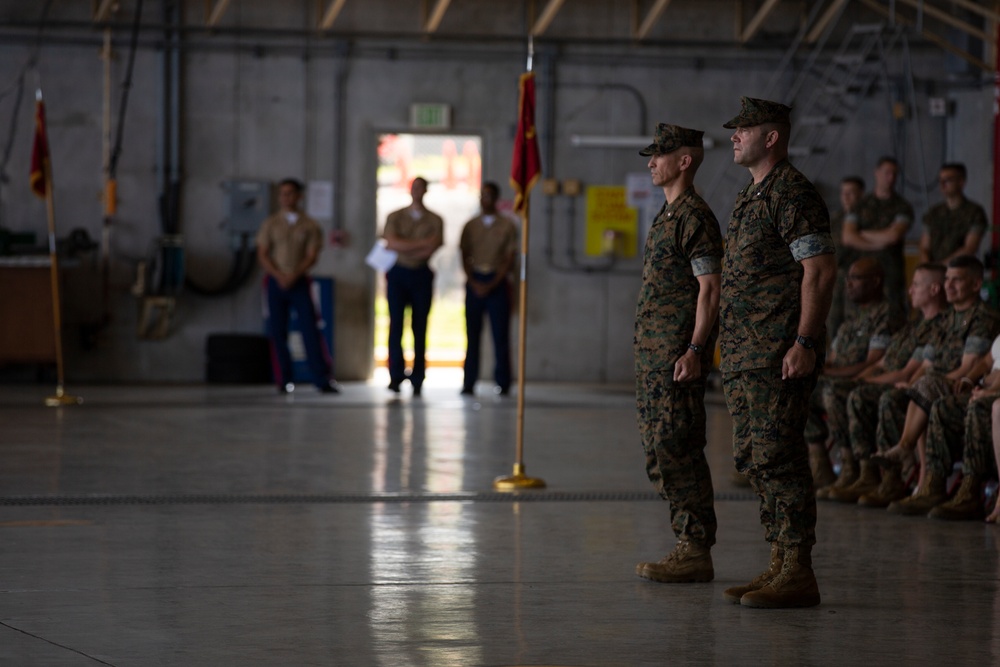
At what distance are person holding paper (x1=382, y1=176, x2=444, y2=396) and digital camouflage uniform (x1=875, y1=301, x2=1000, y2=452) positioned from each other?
6.72 m

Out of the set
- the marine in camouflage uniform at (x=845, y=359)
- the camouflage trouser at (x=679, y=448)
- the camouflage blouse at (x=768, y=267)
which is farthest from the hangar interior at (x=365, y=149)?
the camouflage blouse at (x=768, y=267)

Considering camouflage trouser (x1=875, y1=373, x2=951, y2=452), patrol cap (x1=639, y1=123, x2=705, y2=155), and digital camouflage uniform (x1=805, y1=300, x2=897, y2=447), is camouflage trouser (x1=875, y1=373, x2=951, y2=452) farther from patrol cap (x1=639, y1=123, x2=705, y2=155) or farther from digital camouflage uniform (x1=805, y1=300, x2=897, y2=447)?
patrol cap (x1=639, y1=123, x2=705, y2=155)

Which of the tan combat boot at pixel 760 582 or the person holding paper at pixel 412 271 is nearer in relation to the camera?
the tan combat boot at pixel 760 582

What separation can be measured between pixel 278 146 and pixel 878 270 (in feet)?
28.5

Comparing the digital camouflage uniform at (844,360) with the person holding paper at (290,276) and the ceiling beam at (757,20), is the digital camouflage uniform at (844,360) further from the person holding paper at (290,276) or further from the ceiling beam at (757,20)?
the ceiling beam at (757,20)

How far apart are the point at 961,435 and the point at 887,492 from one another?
1.57 ft

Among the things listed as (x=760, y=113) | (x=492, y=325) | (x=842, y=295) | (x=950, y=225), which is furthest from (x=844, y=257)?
(x=760, y=113)

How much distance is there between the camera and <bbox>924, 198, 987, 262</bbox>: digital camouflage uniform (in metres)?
10.2

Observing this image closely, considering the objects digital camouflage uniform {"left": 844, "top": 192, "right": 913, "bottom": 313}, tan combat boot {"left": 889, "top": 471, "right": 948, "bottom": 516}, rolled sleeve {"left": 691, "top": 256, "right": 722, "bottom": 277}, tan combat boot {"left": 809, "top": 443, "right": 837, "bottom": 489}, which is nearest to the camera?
rolled sleeve {"left": 691, "top": 256, "right": 722, "bottom": 277}

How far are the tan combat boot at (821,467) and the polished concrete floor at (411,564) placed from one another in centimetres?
44

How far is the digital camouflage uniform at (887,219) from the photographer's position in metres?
10.3

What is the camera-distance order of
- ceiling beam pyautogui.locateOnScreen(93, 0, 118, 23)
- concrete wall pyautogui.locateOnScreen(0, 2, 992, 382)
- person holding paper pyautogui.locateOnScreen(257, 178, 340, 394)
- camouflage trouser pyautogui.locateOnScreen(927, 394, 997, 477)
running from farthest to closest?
concrete wall pyautogui.locateOnScreen(0, 2, 992, 382) < ceiling beam pyautogui.locateOnScreen(93, 0, 118, 23) < person holding paper pyautogui.locateOnScreen(257, 178, 340, 394) < camouflage trouser pyautogui.locateOnScreen(927, 394, 997, 477)

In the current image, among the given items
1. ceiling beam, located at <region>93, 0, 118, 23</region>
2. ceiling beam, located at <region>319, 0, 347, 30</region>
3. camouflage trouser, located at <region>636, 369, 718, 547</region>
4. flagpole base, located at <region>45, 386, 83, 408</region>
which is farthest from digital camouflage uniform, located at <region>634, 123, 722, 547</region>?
ceiling beam, located at <region>93, 0, 118, 23</region>

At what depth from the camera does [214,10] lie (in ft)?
47.3
